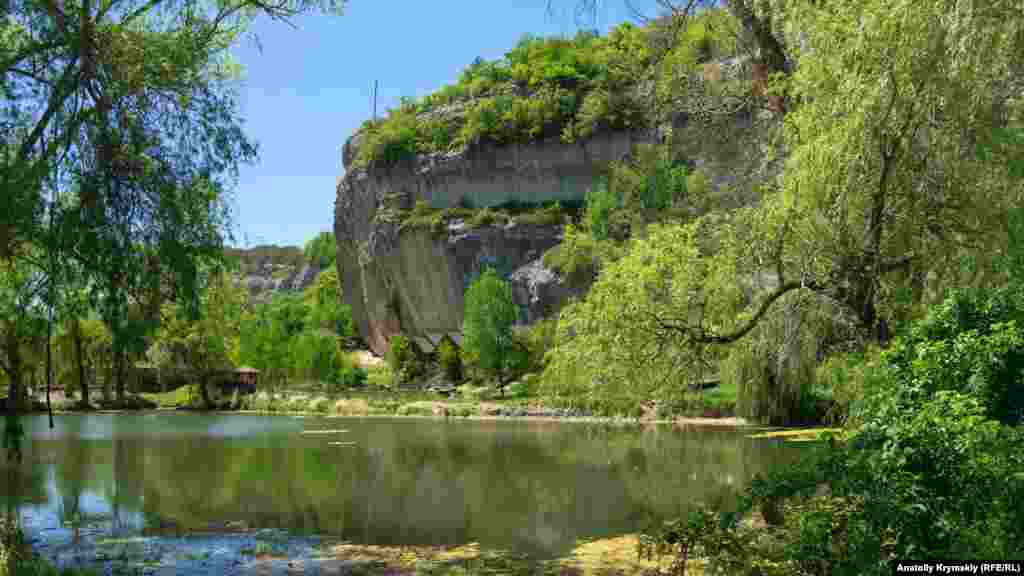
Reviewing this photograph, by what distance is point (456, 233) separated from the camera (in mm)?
68375

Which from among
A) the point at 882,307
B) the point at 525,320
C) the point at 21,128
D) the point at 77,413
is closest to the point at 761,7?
the point at 882,307

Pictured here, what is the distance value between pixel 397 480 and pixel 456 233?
167 ft

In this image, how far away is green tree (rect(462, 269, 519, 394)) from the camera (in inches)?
2020

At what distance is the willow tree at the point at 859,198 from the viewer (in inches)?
323

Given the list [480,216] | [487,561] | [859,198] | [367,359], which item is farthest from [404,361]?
[859,198]

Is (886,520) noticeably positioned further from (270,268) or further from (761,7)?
(270,268)

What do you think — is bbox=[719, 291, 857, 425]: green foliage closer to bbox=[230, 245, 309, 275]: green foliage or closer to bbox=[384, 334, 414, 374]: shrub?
bbox=[384, 334, 414, 374]: shrub

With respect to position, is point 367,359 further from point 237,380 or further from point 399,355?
point 237,380

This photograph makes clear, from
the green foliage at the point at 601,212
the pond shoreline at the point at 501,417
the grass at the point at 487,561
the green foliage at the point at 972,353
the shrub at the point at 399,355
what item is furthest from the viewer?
the shrub at the point at 399,355

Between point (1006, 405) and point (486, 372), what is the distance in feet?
157

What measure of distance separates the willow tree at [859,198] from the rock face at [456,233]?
49470mm

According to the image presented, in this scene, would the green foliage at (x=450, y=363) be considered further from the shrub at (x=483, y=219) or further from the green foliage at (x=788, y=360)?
the green foliage at (x=788, y=360)

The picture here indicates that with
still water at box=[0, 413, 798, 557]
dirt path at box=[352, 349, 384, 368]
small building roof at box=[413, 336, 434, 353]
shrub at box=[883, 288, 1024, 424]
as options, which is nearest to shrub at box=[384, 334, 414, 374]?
small building roof at box=[413, 336, 434, 353]

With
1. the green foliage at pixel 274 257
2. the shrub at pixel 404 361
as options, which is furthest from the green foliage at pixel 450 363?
the green foliage at pixel 274 257
